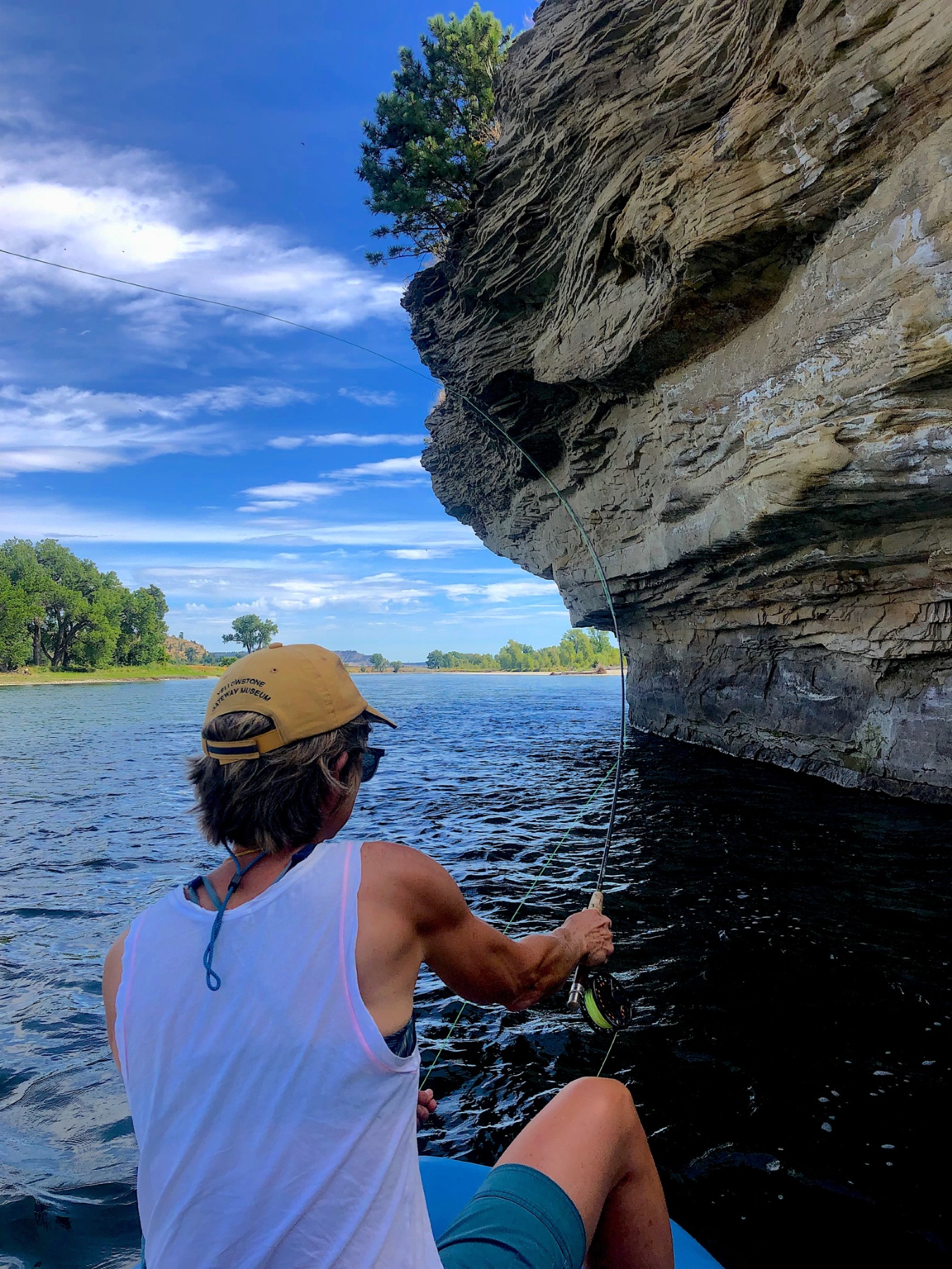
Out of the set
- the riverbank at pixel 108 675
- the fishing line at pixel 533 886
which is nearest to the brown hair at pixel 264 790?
the fishing line at pixel 533 886

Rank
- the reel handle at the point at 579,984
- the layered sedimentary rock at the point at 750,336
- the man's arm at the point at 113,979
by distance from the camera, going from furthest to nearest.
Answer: the layered sedimentary rock at the point at 750,336, the reel handle at the point at 579,984, the man's arm at the point at 113,979

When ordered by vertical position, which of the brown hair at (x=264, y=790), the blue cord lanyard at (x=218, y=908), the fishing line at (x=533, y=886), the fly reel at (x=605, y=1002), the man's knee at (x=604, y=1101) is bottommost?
the fishing line at (x=533, y=886)

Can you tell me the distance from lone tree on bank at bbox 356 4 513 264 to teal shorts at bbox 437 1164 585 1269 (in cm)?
2184

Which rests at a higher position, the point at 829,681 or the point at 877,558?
the point at 877,558

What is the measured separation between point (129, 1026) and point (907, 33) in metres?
10.9

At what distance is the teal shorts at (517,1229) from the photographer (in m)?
1.72

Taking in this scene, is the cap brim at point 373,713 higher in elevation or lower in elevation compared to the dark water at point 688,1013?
higher

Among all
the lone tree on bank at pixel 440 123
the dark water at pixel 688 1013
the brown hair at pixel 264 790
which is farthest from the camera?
the lone tree on bank at pixel 440 123

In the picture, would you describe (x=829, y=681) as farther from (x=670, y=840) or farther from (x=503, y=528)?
(x=503, y=528)

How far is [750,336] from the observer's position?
37.8 ft

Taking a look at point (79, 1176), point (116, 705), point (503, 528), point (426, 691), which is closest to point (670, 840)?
point (79, 1176)

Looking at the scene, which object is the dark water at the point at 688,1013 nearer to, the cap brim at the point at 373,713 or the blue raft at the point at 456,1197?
the blue raft at the point at 456,1197

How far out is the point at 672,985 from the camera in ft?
17.9

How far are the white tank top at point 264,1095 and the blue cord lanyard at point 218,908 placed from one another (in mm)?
15
